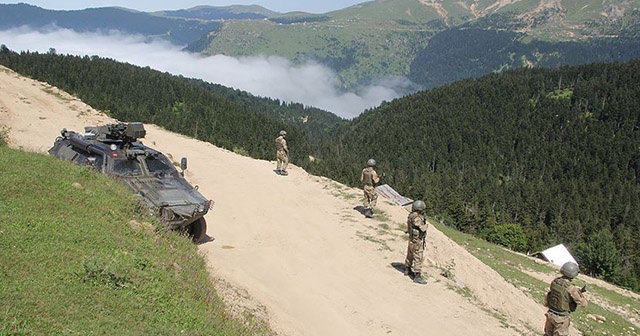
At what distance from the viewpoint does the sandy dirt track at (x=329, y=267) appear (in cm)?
1260

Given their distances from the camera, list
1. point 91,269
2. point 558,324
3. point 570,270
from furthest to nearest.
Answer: point 558,324
point 570,270
point 91,269

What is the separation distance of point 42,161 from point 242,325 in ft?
28.8

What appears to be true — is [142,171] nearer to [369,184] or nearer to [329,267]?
[329,267]

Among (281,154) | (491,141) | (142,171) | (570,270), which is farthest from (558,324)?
(491,141)

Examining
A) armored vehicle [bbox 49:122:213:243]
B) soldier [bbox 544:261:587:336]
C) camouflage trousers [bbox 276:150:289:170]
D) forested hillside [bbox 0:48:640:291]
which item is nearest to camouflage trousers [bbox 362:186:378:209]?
camouflage trousers [bbox 276:150:289:170]

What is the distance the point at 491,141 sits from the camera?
155 meters

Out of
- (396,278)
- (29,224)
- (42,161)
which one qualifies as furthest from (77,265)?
(396,278)

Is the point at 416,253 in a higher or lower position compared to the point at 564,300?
lower

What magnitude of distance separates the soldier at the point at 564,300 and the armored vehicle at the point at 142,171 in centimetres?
963

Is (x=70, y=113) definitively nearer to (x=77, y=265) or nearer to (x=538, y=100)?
(x=77, y=265)

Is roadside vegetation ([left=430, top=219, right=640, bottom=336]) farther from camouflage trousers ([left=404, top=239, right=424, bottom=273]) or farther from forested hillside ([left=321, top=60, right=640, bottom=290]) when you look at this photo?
forested hillside ([left=321, top=60, right=640, bottom=290])

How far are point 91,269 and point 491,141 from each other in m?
157

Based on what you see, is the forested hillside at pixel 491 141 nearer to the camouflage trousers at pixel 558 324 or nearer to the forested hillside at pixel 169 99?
the forested hillside at pixel 169 99

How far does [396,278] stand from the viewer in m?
15.5
